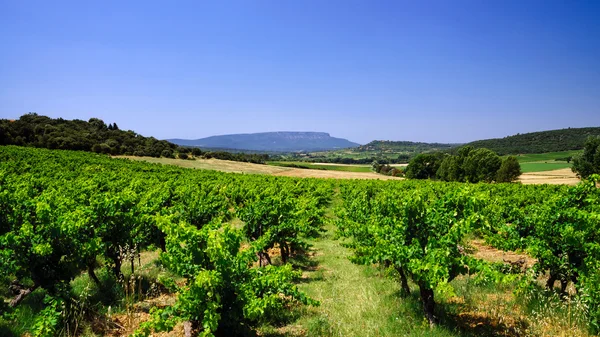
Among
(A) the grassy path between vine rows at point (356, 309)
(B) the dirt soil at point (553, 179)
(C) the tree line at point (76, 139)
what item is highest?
(C) the tree line at point (76, 139)

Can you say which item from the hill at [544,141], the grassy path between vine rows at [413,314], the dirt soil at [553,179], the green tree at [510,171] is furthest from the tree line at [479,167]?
the hill at [544,141]

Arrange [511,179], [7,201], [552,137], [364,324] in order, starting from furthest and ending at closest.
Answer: [552,137]
[511,179]
[7,201]
[364,324]

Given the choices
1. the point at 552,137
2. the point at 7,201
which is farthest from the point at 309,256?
the point at 552,137

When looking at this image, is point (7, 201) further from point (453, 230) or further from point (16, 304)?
point (453, 230)

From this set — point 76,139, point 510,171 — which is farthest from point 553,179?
point 76,139

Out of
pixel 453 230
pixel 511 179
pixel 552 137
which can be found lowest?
pixel 511 179

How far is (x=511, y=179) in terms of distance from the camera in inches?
2648

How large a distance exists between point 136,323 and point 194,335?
209cm

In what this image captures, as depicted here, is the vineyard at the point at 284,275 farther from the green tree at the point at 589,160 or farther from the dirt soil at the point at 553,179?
the green tree at the point at 589,160

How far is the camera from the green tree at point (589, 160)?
5825cm

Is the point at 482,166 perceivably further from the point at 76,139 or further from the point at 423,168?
the point at 76,139

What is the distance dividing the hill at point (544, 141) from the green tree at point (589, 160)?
98.3 meters

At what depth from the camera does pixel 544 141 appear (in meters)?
172

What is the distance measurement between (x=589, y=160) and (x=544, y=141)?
136 m
